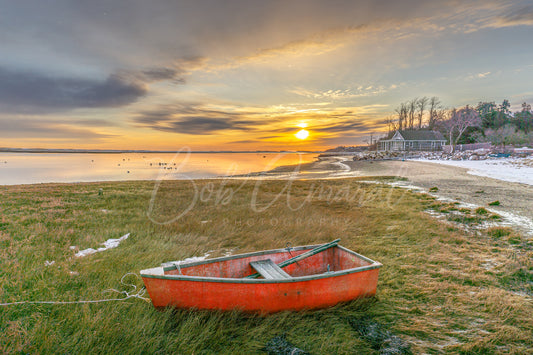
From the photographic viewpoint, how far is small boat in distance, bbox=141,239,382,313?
485cm

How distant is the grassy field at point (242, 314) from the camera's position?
14.8ft


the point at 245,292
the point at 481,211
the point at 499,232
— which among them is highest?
the point at 245,292

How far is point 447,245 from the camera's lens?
9234 millimetres

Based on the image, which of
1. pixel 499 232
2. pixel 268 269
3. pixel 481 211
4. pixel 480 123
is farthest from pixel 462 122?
pixel 268 269

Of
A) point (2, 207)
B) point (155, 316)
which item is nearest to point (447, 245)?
point (155, 316)

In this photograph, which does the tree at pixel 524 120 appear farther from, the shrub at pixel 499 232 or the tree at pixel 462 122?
the shrub at pixel 499 232

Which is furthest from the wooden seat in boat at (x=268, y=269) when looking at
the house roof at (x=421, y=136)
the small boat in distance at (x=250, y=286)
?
the house roof at (x=421, y=136)

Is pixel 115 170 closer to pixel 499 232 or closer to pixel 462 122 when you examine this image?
pixel 499 232

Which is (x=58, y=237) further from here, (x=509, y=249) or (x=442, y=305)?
(x=509, y=249)

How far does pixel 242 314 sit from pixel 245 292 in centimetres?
50

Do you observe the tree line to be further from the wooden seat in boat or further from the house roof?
the wooden seat in boat

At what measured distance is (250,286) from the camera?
16.3ft

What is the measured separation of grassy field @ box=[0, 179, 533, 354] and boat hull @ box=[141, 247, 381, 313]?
22 centimetres

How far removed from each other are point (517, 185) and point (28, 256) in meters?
30.1
